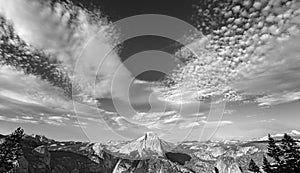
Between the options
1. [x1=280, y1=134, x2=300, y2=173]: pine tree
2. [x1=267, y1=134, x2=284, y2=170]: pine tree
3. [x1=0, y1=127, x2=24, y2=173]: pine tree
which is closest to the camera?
[x1=280, y1=134, x2=300, y2=173]: pine tree

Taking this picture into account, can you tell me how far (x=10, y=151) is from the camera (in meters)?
43.8

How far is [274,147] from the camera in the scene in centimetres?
4578

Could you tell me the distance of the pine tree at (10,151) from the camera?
4184 centimetres

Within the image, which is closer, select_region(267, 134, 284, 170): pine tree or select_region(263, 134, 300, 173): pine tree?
select_region(263, 134, 300, 173): pine tree

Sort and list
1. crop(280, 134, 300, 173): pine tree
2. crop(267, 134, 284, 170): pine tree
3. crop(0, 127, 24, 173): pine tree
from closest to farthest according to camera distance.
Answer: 1. crop(280, 134, 300, 173): pine tree
2. crop(0, 127, 24, 173): pine tree
3. crop(267, 134, 284, 170): pine tree

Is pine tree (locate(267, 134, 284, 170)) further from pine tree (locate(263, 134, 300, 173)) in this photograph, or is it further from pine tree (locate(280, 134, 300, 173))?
pine tree (locate(280, 134, 300, 173))

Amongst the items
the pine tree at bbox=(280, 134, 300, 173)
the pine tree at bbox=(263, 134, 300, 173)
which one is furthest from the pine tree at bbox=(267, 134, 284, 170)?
the pine tree at bbox=(280, 134, 300, 173)

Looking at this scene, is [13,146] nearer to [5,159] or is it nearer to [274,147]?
[5,159]

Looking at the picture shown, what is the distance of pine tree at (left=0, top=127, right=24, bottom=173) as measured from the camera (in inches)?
1647

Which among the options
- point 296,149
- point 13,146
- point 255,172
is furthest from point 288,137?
point 13,146

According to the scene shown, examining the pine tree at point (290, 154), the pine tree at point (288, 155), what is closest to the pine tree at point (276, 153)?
the pine tree at point (288, 155)

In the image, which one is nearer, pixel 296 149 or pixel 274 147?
pixel 296 149

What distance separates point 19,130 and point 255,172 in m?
55.6

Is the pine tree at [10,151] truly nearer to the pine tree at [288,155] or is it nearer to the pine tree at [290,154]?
the pine tree at [288,155]
